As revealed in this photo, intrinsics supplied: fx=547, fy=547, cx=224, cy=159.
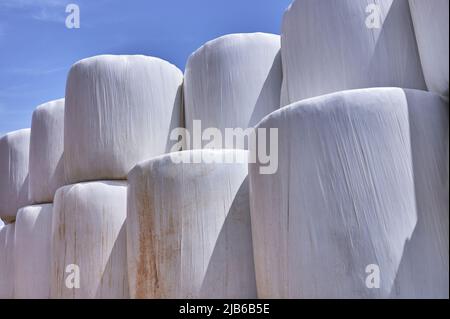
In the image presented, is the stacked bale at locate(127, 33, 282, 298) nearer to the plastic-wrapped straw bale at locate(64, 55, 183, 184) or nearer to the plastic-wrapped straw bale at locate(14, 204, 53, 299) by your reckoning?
the plastic-wrapped straw bale at locate(64, 55, 183, 184)

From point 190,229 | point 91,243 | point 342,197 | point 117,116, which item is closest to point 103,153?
point 117,116

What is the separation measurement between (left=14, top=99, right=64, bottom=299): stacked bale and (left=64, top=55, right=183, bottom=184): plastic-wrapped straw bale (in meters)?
0.56

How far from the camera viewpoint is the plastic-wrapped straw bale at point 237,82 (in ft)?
9.77

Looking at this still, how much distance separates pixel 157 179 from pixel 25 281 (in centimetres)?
169

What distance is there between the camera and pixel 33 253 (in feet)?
11.9

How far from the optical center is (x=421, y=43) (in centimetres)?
212

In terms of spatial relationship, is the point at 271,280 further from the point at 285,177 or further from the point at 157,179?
the point at 157,179

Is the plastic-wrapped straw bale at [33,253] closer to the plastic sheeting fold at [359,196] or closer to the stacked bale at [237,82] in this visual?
the stacked bale at [237,82]

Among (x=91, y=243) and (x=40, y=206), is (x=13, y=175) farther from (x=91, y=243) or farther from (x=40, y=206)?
(x=91, y=243)

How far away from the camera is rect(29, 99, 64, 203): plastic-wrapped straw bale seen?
375 cm

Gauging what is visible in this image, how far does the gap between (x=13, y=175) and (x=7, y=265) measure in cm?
72

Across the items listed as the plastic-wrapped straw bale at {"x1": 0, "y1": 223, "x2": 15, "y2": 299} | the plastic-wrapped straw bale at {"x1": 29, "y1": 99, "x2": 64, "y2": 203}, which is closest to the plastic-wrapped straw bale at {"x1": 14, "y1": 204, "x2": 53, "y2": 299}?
the plastic-wrapped straw bale at {"x1": 29, "y1": 99, "x2": 64, "y2": 203}

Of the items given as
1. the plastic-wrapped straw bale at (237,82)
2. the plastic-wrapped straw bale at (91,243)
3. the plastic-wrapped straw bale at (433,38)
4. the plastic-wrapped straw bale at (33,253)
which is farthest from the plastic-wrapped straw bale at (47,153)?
the plastic-wrapped straw bale at (433,38)
